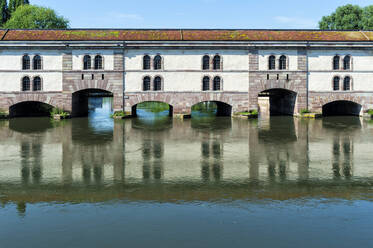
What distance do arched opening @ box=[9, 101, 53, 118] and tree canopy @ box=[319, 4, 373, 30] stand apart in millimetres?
49427

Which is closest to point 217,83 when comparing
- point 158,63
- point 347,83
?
point 158,63

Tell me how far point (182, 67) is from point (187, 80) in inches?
58.2

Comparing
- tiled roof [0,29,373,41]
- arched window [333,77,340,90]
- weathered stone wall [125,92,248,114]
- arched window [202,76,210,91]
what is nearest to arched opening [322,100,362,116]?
arched window [333,77,340,90]

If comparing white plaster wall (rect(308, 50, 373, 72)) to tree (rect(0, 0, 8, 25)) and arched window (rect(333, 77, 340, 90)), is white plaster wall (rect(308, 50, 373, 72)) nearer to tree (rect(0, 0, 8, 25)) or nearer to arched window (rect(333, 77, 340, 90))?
arched window (rect(333, 77, 340, 90))

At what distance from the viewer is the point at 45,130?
94.1 feet

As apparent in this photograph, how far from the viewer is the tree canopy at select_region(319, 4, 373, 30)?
60.6m

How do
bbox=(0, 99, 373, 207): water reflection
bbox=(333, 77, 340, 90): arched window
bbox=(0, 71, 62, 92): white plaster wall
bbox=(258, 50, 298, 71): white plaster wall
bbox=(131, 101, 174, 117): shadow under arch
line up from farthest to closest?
bbox=(131, 101, 174, 117): shadow under arch < bbox=(333, 77, 340, 90): arched window < bbox=(258, 50, 298, 71): white plaster wall < bbox=(0, 71, 62, 92): white plaster wall < bbox=(0, 99, 373, 207): water reflection

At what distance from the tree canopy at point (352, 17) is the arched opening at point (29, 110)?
4943cm

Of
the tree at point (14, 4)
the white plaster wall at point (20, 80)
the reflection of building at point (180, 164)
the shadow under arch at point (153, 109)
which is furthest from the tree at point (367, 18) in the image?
the tree at point (14, 4)

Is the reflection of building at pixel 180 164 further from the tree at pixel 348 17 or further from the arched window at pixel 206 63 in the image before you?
the tree at pixel 348 17

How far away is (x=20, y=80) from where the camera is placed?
38000mm

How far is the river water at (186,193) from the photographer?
898 centimetres

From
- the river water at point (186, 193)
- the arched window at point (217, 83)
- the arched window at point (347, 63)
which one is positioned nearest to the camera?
the river water at point (186, 193)

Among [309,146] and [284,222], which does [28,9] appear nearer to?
[309,146]
